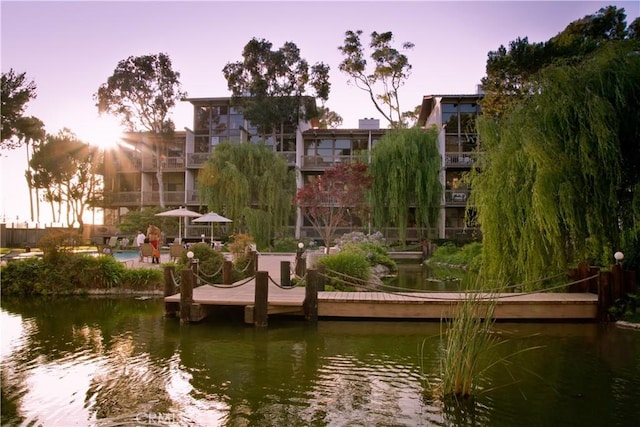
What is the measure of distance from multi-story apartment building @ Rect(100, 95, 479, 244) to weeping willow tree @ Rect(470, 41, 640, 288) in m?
19.0

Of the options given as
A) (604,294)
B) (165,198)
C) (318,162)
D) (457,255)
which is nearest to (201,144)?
(165,198)

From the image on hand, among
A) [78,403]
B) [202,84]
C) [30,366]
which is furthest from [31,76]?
A: [78,403]

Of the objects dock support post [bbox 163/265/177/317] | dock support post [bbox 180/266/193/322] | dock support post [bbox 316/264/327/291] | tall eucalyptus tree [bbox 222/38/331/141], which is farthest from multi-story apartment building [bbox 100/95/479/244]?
dock support post [bbox 180/266/193/322]

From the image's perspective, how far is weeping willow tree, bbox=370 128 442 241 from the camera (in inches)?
1049

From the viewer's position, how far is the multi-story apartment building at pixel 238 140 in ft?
101

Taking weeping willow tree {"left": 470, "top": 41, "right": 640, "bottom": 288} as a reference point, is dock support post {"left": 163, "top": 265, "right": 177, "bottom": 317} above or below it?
below

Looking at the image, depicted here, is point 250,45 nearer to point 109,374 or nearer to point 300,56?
point 300,56

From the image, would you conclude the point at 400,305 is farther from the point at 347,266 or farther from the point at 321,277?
the point at 347,266

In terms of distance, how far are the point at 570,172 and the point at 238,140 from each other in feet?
88.0

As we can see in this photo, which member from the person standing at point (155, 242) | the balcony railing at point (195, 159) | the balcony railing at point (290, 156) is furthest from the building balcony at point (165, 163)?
the person standing at point (155, 242)

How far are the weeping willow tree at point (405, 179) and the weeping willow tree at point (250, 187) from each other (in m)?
5.31

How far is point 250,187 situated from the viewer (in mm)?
26734

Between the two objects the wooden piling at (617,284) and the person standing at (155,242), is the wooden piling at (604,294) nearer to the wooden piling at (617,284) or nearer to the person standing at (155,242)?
the wooden piling at (617,284)

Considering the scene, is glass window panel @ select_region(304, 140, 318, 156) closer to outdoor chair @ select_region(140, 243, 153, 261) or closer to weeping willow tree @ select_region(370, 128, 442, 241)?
weeping willow tree @ select_region(370, 128, 442, 241)
